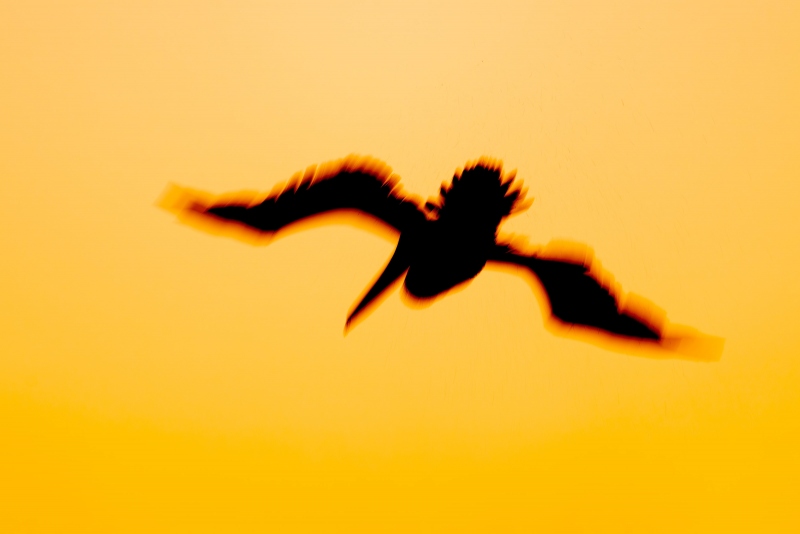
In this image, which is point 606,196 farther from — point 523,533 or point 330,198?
point 523,533

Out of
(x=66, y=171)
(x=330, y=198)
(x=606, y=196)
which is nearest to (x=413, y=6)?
(x=330, y=198)

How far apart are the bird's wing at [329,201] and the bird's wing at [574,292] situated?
17cm

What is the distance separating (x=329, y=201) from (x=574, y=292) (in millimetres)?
392

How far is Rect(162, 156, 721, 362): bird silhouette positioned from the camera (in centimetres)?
81

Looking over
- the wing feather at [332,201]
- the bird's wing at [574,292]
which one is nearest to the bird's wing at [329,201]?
the wing feather at [332,201]

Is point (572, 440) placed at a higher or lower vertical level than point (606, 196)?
lower

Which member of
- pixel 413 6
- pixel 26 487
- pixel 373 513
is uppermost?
pixel 413 6

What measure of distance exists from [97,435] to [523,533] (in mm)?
652

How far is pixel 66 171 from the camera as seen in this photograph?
803 mm

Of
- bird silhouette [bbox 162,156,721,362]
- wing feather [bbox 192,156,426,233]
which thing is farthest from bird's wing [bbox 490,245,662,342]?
wing feather [bbox 192,156,426,233]

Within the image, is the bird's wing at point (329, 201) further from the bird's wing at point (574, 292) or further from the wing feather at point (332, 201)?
the bird's wing at point (574, 292)

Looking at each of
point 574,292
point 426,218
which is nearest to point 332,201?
point 426,218

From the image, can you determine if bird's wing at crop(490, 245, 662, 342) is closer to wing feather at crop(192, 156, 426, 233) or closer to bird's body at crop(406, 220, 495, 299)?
bird's body at crop(406, 220, 495, 299)

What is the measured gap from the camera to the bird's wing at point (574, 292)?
→ 856mm
